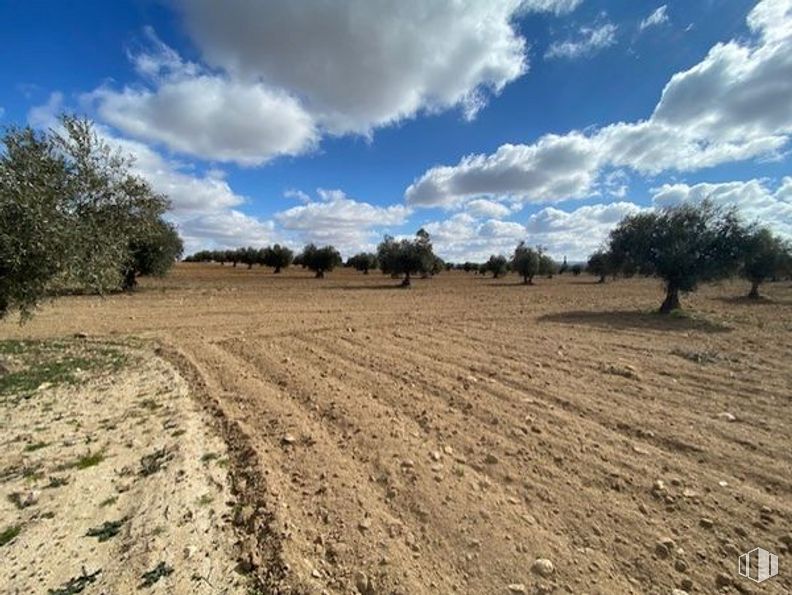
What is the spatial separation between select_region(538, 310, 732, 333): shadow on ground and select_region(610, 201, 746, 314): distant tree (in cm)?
229

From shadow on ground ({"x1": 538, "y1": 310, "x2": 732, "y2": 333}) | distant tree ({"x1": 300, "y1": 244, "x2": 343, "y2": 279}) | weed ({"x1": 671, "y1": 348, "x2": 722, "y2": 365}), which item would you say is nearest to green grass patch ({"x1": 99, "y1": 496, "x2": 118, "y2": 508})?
weed ({"x1": 671, "y1": 348, "x2": 722, "y2": 365})

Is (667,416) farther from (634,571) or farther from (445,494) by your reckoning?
(445,494)

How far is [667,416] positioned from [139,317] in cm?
1918

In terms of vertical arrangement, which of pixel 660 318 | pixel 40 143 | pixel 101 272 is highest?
pixel 40 143

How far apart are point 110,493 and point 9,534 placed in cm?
79

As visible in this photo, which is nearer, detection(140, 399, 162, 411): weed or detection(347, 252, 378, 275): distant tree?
detection(140, 399, 162, 411): weed

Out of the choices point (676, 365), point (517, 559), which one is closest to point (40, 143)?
point (517, 559)

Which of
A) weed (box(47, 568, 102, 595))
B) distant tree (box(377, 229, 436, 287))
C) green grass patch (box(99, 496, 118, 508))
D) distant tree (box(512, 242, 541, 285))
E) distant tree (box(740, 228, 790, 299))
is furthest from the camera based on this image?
distant tree (box(512, 242, 541, 285))

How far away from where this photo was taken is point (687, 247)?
758 inches

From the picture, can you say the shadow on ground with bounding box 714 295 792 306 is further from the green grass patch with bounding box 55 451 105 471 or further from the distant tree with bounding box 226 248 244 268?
the distant tree with bounding box 226 248 244 268

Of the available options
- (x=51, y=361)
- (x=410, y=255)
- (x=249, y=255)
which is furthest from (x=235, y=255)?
(x=51, y=361)

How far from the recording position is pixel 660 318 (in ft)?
59.5

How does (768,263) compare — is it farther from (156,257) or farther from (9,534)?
(156,257)

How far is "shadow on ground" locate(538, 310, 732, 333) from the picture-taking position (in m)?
15.2
